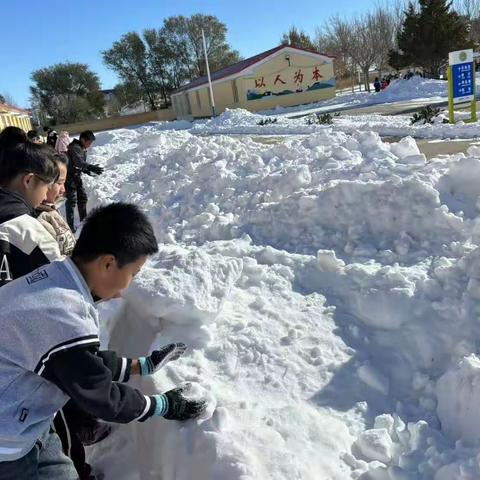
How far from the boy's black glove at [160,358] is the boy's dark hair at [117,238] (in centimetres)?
94

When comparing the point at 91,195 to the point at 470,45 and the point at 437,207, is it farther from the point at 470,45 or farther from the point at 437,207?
the point at 470,45

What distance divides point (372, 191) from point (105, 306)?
2.84 meters

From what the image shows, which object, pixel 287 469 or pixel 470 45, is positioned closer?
pixel 287 469

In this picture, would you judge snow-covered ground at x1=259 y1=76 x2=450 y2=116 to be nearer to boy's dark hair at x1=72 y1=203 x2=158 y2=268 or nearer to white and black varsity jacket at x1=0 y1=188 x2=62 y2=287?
white and black varsity jacket at x1=0 y1=188 x2=62 y2=287

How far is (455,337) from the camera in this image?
3062mm

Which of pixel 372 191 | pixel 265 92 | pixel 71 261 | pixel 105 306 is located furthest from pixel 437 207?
pixel 265 92

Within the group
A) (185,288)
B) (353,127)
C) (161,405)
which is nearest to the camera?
(161,405)

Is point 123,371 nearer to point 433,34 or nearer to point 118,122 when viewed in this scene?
point 433,34

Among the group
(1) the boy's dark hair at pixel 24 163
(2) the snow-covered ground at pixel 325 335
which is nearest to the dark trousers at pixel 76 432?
(2) the snow-covered ground at pixel 325 335

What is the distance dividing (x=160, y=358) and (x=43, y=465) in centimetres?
85

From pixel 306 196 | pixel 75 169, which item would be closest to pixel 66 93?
pixel 75 169

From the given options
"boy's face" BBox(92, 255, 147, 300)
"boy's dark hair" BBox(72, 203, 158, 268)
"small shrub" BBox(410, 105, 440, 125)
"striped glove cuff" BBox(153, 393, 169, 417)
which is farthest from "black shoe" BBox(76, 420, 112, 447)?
"small shrub" BBox(410, 105, 440, 125)

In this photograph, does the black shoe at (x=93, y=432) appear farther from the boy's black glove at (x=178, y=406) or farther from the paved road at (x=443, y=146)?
the paved road at (x=443, y=146)

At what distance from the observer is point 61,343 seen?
1.63 m
